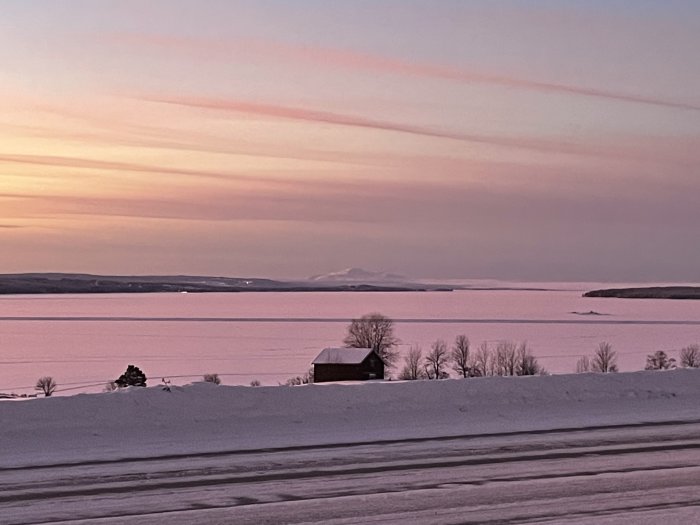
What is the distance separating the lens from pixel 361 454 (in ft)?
38.4

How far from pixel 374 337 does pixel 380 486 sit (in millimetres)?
77824

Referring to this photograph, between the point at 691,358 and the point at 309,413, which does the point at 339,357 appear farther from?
the point at 309,413

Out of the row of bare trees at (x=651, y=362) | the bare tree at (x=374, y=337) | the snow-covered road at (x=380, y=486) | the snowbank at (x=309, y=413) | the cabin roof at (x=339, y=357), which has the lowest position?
the snow-covered road at (x=380, y=486)

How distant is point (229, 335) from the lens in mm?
119000

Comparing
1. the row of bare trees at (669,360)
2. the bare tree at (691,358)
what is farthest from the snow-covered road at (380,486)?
the bare tree at (691,358)

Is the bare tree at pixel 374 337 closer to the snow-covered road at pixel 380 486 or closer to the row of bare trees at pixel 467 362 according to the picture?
the row of bare trees at pixel 467 362

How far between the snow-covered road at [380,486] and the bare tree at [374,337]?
72.1 metres

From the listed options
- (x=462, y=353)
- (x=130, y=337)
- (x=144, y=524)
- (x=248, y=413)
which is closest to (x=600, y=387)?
(x=248, y=413)

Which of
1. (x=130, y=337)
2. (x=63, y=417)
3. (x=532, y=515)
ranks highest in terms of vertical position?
(x=130, y=337)

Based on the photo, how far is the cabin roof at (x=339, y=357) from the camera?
198 ft

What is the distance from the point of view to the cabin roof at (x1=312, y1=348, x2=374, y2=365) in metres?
60.2

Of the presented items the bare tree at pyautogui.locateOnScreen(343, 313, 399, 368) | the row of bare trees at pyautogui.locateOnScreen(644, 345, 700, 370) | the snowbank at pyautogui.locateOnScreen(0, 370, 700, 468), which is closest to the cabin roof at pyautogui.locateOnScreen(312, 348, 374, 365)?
the row of bare trees at pyautogui.locateOnScreen(644, 345, 700, 370)

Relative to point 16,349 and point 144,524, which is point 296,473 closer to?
point 144,524

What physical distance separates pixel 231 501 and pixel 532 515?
2.68 meters
